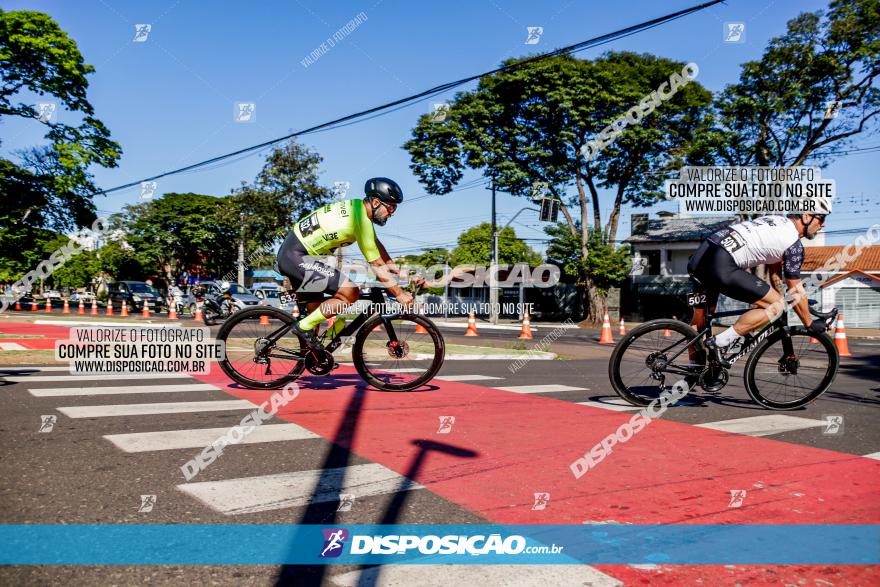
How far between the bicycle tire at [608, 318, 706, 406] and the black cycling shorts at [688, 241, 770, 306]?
18.6 inches

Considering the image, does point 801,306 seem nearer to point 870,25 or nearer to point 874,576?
point 874,576

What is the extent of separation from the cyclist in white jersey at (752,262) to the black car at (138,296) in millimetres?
36307

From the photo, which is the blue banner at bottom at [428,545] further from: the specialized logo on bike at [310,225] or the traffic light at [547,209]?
the traffic light at [547,209]

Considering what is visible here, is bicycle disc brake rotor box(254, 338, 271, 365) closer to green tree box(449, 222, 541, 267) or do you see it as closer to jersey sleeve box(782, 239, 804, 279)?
jersey sleeve box(782, 239, 804, 279)

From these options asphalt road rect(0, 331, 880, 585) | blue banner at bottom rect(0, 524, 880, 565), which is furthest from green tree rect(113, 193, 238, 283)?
blue banner at bottom rect(0, 524, 880, 565)

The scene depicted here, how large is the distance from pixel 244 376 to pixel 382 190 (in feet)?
7.79

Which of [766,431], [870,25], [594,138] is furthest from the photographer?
Result: [594,138]

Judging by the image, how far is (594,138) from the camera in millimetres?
33438

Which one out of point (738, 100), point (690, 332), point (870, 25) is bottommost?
point (690, 332)

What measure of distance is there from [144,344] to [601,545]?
29.3 feet

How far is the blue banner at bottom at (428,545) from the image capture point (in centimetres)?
240

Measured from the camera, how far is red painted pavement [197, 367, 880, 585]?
119 inches

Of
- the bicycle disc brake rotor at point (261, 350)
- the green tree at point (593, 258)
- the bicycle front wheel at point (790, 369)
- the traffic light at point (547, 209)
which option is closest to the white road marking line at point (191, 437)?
the bicycle disc brake rotor at point (261, 350)

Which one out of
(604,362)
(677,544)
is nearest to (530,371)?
(604,362)
